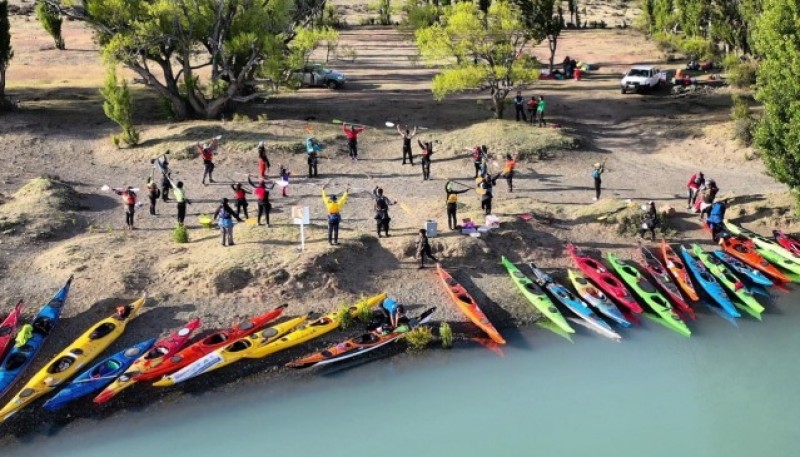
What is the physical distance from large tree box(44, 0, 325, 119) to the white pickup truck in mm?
17399

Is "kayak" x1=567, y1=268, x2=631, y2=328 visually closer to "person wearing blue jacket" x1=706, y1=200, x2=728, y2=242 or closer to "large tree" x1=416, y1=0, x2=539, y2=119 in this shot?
"person wearing blue jacket" x1=706, y1=200, x2=728, y2=242

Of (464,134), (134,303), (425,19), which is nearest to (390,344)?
(134,303)

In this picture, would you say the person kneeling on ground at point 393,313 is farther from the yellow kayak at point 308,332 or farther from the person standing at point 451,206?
the person standing at point 451,206

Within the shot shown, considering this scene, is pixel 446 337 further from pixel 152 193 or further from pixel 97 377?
pixel 152 193

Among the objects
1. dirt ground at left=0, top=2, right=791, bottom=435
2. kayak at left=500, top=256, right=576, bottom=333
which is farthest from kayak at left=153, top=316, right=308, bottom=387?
kayak at left=500, top=256, right=576, bottom=333

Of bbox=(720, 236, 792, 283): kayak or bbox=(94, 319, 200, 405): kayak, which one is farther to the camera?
bbox=(720, 236, 792, 283): kayak

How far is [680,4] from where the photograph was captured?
1882 inches

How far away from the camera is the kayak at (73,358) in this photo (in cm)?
1429

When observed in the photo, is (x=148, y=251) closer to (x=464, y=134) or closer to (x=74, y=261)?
(x=74, y=261)

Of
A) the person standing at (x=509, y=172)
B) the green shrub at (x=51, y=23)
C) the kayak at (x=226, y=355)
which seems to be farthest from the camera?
the green shrub at (x=51, y=23)

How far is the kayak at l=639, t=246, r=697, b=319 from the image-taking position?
1845cm

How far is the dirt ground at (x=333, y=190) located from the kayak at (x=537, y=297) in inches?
12.4

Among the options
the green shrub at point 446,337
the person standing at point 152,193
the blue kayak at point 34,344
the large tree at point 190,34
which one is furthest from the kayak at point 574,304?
the large tree at point 190,34

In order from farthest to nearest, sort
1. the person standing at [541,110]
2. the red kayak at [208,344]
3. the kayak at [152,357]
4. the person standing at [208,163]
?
the person standing at [541,110]
the person standing at [208,163]
the red kayak at [208,344]
the kayak at [152,357]
